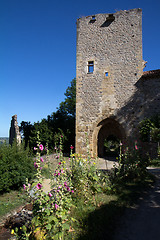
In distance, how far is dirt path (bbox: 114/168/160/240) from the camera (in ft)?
8.12

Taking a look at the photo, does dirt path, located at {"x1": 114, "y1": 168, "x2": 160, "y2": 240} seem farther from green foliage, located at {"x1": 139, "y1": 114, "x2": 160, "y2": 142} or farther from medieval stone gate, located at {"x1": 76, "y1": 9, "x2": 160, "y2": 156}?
medieval stone gate, located at {"x1": 76, "y1": 9, "x2": 160, "y2": 156}

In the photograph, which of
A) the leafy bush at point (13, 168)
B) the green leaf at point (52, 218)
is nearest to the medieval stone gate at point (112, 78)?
the leafy bush at point (13, 168)

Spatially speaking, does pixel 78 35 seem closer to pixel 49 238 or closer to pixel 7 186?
pixel 7 186

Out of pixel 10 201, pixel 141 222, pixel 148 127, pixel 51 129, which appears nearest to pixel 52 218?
pixel 141 222

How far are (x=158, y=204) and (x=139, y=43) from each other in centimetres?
954

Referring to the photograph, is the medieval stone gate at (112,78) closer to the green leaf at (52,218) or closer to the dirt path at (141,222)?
the dirt path at (141,222)

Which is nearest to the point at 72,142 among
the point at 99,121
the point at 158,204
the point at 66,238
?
the point at 99,121

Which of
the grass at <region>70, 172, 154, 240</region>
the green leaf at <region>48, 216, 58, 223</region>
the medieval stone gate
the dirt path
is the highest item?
the medieval stone gate

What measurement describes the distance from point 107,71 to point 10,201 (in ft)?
29.5

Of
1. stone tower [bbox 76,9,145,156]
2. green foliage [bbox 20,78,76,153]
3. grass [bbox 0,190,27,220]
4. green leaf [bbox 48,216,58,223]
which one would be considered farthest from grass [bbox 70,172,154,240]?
green foliage [bbox 20,78,76,153]

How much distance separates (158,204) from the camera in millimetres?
3469

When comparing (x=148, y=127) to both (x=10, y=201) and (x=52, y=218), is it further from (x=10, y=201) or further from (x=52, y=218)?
(x=52, y=218)

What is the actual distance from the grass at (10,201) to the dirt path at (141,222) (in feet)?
7.25

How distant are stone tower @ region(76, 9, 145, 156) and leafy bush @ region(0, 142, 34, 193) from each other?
535cm
